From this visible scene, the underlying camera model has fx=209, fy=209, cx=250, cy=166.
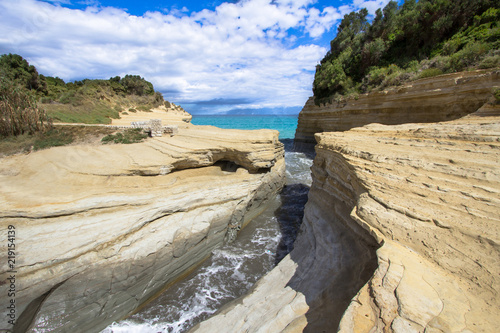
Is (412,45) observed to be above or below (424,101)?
above

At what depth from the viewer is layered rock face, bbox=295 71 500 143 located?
9.32 metres

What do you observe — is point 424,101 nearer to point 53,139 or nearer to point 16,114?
point 53,139

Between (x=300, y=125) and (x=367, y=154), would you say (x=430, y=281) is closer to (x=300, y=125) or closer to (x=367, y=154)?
(x=367, y=154)

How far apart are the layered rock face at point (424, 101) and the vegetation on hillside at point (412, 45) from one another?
1241mm

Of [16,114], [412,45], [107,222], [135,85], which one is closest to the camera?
[107,222]

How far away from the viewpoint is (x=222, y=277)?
6.51 meters

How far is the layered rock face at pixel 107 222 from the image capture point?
14.2 ft

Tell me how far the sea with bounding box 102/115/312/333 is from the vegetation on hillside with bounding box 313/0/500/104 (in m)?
12.1

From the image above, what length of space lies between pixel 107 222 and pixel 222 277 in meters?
3.63

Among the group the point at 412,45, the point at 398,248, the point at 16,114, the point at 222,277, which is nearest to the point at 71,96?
the point at 16,114

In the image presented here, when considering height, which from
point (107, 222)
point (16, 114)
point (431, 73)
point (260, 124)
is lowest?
point (107, 222)

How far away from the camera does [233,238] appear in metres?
8.04

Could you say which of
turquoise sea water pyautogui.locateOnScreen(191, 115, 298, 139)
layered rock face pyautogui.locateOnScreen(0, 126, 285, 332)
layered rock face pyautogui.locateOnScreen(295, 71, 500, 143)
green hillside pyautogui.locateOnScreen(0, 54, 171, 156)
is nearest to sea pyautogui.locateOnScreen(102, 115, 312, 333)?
layered rock face pyautogui.locateOnScreen(0, 126, 285, 332)

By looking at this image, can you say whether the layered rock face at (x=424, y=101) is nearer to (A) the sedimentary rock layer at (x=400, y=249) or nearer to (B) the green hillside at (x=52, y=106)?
(A) the sedimentary rock layer at (x=400, y=249)
